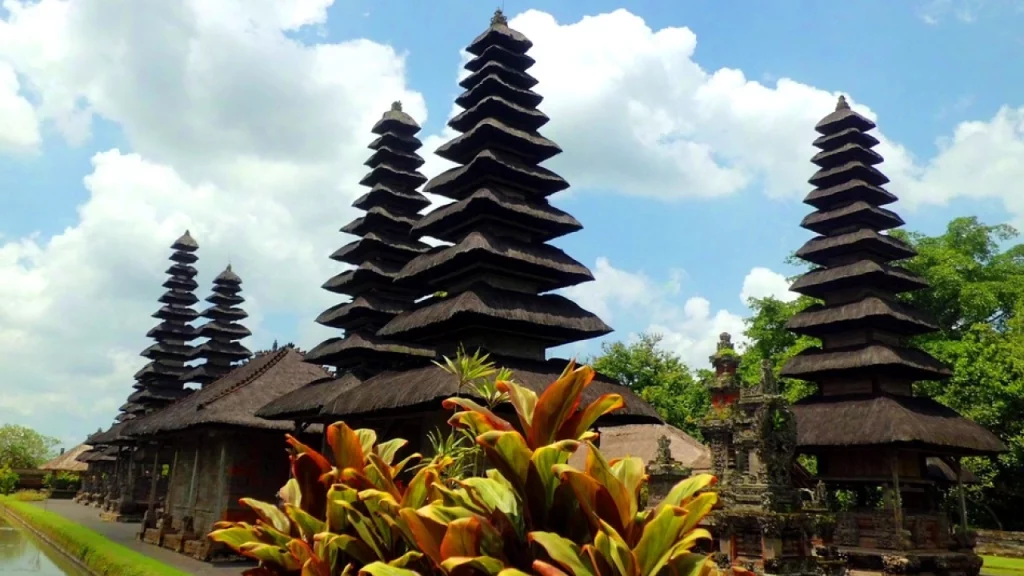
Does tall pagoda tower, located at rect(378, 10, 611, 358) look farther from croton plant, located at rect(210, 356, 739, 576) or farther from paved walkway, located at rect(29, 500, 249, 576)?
croton plant, located at rect(210, 356, 739, 576)

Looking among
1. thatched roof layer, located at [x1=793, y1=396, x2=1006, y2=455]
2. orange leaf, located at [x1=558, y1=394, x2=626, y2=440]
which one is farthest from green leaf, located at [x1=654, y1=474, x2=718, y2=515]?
thatched roof layer, located at [x1=793, y1=396, x2=1006, y2=455]

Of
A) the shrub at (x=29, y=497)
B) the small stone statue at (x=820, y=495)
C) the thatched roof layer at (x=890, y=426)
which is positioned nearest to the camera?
the small stone statue at (x=820, y=495)

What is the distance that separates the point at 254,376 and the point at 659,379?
88.9 ft

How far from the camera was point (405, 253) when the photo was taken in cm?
2389

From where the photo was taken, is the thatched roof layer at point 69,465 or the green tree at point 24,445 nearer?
the thatched roof layer at point 69,465

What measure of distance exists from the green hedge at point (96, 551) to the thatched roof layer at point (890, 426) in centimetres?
1776

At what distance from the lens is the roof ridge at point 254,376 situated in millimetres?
21875

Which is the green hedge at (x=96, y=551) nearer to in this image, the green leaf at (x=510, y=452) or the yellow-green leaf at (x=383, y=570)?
the yellow-green leaf at (x=383, y=570)

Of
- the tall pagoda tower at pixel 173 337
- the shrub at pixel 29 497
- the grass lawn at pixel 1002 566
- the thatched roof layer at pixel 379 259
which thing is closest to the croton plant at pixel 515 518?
the thatched roof layer at pixel 379 259

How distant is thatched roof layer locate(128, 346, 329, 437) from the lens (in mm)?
21125

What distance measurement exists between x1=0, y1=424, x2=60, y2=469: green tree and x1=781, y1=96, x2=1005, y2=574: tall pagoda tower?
8508 centimetres

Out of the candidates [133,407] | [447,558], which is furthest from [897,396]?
[133,407]

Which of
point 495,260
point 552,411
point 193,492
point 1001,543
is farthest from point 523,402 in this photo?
point 1001,543

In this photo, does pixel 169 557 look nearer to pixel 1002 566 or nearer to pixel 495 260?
pixel 495 260
